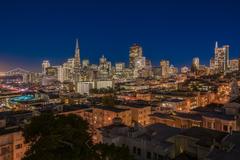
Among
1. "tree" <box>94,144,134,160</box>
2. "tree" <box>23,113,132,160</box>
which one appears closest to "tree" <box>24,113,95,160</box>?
"tree" <box>23,113,132,160</box>

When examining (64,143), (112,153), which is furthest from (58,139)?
(112,153)

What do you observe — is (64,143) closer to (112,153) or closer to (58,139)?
(58,139)

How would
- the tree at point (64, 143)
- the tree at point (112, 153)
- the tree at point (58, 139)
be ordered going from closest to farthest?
the tree at point (112, 153) < the tree at point (64, 143) < the tree at point (58, 139)

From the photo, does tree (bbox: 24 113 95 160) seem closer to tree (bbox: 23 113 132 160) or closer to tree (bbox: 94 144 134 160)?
tree (bbox: 23 113 132 160)

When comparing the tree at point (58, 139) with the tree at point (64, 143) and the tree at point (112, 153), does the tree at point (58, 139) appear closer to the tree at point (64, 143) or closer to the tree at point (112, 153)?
the tree at point (64, 143)

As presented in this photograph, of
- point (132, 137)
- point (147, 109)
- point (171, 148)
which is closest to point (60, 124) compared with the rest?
point (132, 137)

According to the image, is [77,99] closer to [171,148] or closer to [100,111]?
[100,111]

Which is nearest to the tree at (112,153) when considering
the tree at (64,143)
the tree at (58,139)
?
the tree at (64,143)

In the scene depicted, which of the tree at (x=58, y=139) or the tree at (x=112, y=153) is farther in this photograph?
the tree at (x=58, y=139)
